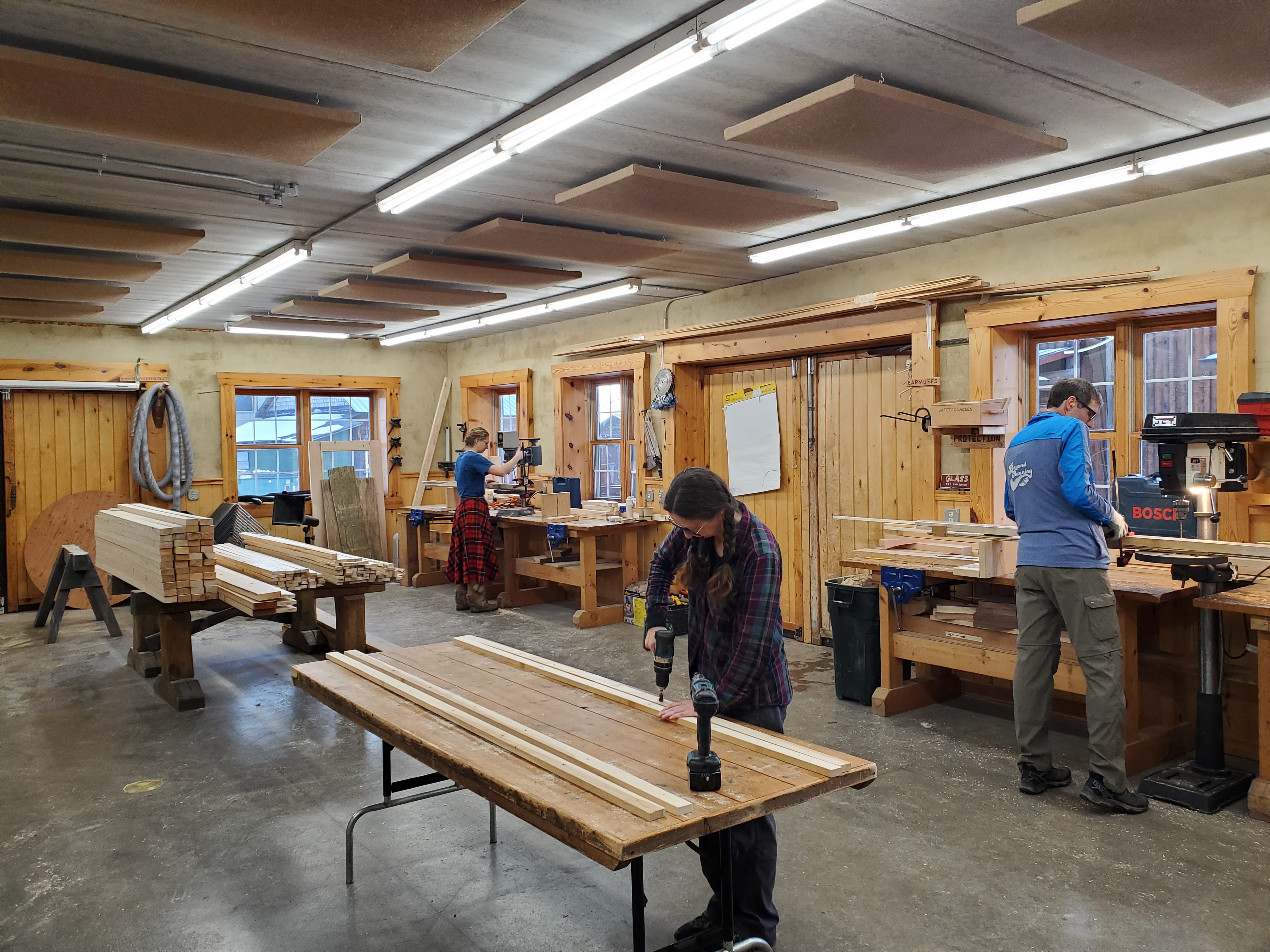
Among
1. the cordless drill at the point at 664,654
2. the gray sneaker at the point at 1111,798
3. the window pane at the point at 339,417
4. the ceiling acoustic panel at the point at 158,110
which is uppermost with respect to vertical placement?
the ceiling acoustic panel at the point at 158,110

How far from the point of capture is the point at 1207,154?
3980 mm

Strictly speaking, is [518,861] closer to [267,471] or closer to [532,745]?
[532,745]

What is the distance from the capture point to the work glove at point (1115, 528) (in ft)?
12.7

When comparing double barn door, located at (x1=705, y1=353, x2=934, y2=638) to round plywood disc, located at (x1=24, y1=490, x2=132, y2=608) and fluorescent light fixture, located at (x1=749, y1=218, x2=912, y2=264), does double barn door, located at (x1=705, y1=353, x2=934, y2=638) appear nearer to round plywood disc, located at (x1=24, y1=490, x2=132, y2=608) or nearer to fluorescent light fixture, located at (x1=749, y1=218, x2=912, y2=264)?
fluorescent light fixture, located at (x1=749, y1=218, x2=912, y2=264)

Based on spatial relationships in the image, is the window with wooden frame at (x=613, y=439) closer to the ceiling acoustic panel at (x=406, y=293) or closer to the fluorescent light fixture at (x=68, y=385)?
the ceiling acoustic panel at (x=406, y=293)

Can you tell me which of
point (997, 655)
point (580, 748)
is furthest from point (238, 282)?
point (997, 655)

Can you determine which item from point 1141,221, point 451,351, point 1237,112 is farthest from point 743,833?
point 451,351

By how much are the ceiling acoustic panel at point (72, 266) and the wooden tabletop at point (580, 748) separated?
403 centimetres

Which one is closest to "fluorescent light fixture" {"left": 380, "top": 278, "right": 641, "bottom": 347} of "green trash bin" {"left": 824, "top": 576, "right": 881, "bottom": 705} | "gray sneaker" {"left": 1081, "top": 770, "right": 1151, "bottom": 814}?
"green trash bin" {"left": 824, "top": 576, "right": 881, "bottom": 705}

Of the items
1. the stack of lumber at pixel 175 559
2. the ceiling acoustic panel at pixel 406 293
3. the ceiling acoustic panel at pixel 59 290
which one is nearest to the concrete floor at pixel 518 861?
the stack of lumber at pixel 175 559

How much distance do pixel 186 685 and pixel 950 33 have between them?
5435mm

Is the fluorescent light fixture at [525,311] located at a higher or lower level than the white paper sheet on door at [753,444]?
higher

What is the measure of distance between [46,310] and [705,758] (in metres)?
8.63

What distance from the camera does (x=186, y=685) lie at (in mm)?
5625
